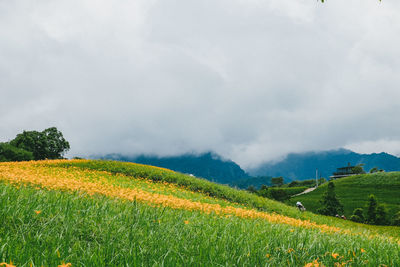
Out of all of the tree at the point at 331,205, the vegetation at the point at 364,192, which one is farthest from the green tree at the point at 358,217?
the vegetation at the point at 364,192

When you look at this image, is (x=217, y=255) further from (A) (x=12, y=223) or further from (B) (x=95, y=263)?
(A) (x=12, y=223)

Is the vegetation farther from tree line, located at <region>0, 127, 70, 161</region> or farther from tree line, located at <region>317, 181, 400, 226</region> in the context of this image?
tree line, located at <region>0, 127, 70, 161</region>

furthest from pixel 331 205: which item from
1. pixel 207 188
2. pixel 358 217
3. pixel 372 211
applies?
pixel 207 188

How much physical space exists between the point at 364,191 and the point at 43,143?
4474cm

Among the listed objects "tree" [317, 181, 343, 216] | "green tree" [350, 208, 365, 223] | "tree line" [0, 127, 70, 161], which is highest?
"tree line" [0, 127, 70, 161]

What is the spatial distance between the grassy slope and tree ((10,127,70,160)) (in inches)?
1396

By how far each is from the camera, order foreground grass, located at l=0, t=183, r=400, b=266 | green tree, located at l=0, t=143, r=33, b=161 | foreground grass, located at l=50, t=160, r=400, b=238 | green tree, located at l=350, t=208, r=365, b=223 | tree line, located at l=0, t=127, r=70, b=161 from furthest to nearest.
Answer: tree line, located at l=0, t=127, r=70, b=161 < green tree, located at l=0, t=143, r=33, b=161 < green tree, located at l=350, t=208, r=365, b=223 < foreground grass, located at l=50, t=160, r=400, b=238 < foreground grass, located at l=0, t=183, r=400, b=266

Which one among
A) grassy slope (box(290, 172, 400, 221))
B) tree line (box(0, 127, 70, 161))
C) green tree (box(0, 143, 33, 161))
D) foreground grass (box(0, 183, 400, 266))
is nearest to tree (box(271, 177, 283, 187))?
grassy slope (box(290, 172, 400, 221))

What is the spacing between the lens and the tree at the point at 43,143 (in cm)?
4131

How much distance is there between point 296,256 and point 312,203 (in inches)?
1261

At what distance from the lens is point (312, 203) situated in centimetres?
3188

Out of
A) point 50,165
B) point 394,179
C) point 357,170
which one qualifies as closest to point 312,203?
point 394,179

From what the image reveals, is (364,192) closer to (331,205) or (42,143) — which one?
(331,205)

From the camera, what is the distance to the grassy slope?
28659 mm
